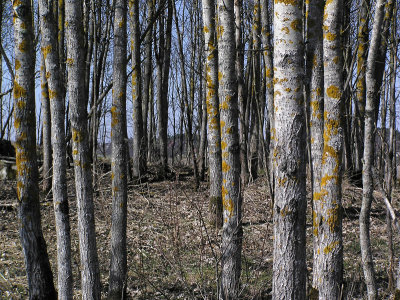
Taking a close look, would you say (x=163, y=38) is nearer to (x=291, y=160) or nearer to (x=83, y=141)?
(x=83, y=141)

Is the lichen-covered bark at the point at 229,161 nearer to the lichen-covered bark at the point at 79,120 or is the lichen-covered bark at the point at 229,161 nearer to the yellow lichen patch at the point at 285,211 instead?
the lichen-covered bark at the point at 79,120

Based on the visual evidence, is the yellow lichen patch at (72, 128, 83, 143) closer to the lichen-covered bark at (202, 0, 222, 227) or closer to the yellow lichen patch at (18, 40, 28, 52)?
the yellow lichen patch at (18, 40, 28, 52)

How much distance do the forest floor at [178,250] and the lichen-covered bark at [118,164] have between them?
30 cm

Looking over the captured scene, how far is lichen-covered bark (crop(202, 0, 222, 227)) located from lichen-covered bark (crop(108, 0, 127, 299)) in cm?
275

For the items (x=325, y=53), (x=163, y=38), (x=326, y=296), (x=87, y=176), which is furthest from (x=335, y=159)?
(x=163, y=38)

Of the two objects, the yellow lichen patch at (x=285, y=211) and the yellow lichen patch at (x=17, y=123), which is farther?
the yellow lichen patch at (x=17, y=123)

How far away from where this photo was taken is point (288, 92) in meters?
3.36

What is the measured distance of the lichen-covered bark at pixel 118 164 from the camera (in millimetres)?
5688

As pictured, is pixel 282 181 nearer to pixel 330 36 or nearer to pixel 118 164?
pixel 330 36

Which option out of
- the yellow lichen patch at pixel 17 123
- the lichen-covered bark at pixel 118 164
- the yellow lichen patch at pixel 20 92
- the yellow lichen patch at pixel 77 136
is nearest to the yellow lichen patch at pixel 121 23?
the lichen-covered bark at pixel 118 164

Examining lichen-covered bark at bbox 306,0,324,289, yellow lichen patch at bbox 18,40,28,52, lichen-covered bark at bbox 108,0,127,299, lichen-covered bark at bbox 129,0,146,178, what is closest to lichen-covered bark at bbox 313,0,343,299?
lichen-covered bark at bbox 306,0,324,289

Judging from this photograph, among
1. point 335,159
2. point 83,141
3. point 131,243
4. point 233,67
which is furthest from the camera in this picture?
point 131,243

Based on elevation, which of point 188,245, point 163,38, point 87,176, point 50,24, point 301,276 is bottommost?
point 188,245

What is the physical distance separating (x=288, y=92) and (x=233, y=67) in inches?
109
